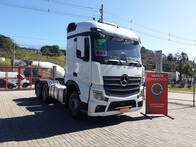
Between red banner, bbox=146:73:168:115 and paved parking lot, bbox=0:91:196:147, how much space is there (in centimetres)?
39

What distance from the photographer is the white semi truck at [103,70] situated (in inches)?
217

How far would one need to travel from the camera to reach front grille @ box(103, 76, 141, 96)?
5602 mm

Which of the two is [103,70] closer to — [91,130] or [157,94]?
[91,130]

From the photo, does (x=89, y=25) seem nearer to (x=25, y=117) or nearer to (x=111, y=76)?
(x=111, y=76)

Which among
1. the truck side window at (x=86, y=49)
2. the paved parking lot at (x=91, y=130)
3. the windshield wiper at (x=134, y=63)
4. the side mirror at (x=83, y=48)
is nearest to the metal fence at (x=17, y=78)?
the paved parking lot at (x=91, y=130)

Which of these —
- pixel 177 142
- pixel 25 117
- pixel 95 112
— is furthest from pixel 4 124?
pixel 177 142

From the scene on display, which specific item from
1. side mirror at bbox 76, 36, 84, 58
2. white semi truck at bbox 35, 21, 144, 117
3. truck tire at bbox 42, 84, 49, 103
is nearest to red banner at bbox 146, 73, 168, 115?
white semi truck at bbox 35, 21, 144, 117

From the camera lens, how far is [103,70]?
18.2 ft

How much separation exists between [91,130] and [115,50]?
2.74 m

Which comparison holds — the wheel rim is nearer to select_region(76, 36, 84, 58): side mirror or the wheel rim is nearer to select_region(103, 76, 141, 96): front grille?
select_region(103, 76, 141, 96): front grille

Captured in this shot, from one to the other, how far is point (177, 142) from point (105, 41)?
3676 millimetres

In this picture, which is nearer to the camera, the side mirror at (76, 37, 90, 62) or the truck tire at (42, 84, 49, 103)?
the side mirror at (76, 37, 90, 62)

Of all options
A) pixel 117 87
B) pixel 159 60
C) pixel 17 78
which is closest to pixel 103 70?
pixel 117 87

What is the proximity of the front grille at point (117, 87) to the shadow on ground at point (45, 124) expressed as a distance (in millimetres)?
1218
